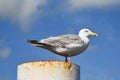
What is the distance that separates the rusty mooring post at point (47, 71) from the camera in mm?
6547

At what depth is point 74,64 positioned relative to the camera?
7.16 m

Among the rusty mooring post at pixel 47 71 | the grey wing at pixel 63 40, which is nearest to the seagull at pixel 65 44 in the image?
the grey wing at pixel 63 40

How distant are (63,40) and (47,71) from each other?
4.26 m

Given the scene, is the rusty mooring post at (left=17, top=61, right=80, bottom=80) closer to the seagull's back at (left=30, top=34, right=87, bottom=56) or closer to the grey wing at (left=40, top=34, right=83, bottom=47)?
the seagull's back at (left=30, top=34, right=87, bottom=56)

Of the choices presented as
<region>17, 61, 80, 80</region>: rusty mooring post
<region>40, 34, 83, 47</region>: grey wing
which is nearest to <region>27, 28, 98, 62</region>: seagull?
<region>40, 34, 83, 47</region>: grey wing

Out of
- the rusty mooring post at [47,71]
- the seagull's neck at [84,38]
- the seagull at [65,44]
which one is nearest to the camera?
the rusty mooring post at [47,71]

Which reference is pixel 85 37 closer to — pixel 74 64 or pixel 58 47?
pixel 58 47

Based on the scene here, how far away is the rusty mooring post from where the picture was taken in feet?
21.5

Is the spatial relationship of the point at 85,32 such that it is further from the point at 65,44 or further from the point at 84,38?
the point at 65,44

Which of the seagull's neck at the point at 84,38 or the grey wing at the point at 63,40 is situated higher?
the seagull's neck at the point at 84,38

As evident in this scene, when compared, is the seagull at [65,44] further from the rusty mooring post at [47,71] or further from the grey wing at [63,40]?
the rusty mooring post at [47,71]

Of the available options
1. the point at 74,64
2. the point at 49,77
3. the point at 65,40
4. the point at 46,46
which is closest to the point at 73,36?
the point at 65,40

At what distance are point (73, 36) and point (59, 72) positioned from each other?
458 cm

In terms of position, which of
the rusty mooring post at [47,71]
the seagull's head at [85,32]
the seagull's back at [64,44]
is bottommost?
the rusty mooring post at [47,71]
